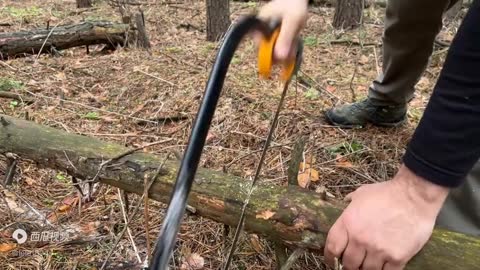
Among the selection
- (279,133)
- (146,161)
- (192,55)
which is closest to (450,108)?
(146,161)

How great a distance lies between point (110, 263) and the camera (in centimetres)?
195

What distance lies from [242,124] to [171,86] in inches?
39.3

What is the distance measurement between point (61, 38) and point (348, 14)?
3309 mm

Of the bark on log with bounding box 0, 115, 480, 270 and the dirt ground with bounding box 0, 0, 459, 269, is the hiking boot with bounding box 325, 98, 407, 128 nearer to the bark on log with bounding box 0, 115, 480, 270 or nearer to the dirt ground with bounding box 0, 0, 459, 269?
the dirt ground with bounding box 0, 0, 459, 269

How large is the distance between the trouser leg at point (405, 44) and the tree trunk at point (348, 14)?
11.9ft

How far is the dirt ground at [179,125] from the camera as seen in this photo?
80.4 inches

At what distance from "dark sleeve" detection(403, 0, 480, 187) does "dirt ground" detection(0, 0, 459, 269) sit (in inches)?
35.6

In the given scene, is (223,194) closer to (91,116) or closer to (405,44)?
(405,44)

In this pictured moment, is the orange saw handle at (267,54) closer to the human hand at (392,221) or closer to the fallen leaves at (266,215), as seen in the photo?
the human hand at (392,221)

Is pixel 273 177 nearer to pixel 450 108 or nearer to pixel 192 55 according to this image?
pixel 450 108

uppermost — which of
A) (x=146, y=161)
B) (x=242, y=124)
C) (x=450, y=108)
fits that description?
(x=450, y=108)

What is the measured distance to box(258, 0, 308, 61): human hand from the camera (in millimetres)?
1157

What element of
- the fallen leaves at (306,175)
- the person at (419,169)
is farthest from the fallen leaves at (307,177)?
the person at (419,169)

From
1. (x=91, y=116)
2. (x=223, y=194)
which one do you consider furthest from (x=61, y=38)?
(x=223, y=194)
